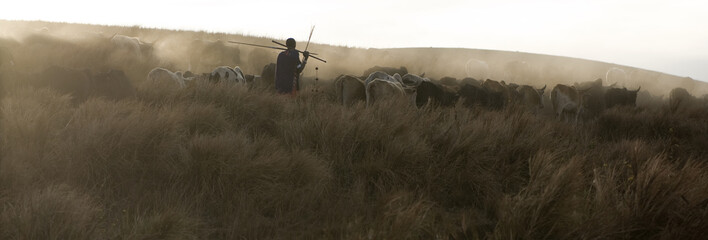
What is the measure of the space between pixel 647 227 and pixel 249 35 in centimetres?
3741

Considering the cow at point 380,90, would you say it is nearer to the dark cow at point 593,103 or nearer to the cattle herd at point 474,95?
the cattle herd at point 474,95

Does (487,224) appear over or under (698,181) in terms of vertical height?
under

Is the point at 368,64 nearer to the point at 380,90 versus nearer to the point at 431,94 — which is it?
the point at 431,94

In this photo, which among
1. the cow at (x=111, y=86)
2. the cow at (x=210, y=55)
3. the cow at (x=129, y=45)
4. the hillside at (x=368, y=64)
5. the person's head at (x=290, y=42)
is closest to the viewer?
the cow at (x=111, y=86)

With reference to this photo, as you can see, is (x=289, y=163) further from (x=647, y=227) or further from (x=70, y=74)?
(x=70, y=74)

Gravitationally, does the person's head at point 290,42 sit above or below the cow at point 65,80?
above

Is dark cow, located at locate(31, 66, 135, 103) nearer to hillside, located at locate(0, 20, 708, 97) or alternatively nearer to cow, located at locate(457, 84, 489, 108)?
cow, located at locate(457, 84, 489, 108)

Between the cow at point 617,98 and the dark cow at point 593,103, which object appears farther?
the cow at point 617,98

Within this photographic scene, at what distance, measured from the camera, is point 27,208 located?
147 inches

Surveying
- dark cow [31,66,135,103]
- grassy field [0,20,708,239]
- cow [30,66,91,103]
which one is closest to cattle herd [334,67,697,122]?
grassy field [0,20,708,239]

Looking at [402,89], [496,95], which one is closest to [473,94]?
[496,95]

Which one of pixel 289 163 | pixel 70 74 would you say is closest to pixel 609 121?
pixel 289 163

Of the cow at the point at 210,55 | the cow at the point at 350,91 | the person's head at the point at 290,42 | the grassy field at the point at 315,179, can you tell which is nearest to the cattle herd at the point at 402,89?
the cow at the point at 350,91

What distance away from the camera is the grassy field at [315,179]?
4.07 m
